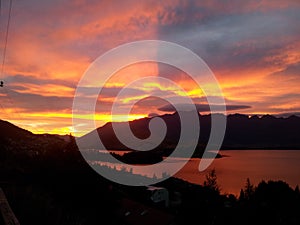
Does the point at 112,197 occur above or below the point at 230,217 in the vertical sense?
above

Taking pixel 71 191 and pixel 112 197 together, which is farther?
pixel 112 197

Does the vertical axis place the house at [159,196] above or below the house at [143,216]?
below

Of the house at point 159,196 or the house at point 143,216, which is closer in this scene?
the house at point 143,216

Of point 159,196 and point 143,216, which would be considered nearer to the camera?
point 143,216

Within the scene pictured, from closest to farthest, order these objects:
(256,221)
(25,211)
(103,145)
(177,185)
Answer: (25,211), (256,221), (177,185), (103,145)

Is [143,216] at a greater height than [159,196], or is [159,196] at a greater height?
[143,216]

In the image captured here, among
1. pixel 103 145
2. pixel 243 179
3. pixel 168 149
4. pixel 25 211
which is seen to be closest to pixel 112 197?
pixel 25 211

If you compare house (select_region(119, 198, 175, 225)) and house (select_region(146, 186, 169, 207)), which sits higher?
house (select_region(119, 198, 175, 225))

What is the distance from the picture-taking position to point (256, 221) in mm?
39000

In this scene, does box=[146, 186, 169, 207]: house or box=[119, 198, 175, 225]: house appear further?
box=[146, 186, 169, 207]: house

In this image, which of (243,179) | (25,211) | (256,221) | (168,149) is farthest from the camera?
(168,149)

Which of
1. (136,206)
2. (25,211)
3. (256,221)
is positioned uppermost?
(25,211)

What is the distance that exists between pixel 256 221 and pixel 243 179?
3813 centimetres

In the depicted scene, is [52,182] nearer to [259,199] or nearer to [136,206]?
[136,206]
